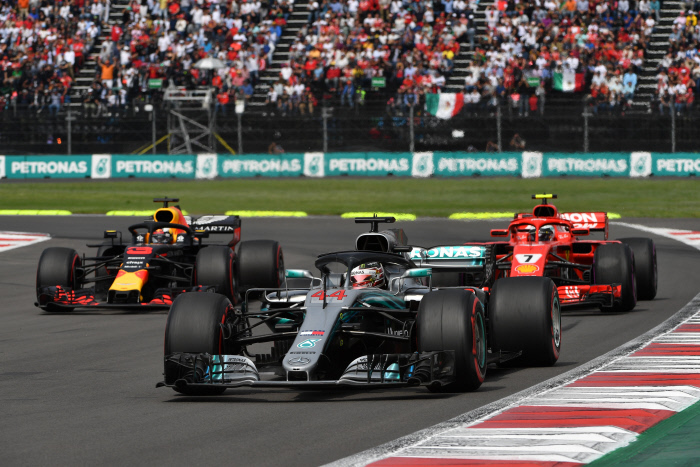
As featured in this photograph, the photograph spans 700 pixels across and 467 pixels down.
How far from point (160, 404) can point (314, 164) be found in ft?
100

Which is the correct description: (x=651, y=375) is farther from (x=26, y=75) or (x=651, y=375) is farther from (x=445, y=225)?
(x=26, y=75)

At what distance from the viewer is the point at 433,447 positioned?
6.77 m

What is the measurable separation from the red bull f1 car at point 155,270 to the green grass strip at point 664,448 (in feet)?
27.8

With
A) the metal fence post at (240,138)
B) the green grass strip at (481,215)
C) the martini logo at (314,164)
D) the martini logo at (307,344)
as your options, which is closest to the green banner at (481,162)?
the martini logo at (314,164)

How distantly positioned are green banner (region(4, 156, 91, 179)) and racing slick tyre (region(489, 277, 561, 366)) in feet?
105

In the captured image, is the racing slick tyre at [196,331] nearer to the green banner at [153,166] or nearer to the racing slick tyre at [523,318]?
the racing slick tyre at [523,318]

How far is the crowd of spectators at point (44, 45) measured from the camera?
44.6 metres

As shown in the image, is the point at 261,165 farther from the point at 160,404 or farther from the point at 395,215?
the point at 160,404

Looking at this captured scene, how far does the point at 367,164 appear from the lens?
38.9 metres

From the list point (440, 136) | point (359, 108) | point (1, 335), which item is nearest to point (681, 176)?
point (440, 136)

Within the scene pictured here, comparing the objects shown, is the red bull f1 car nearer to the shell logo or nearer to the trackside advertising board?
the shell logo

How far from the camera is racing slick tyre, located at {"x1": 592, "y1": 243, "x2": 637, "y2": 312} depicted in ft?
47.4

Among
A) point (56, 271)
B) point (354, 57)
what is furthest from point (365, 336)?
point (354, 57)

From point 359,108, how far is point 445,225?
11.2 m
